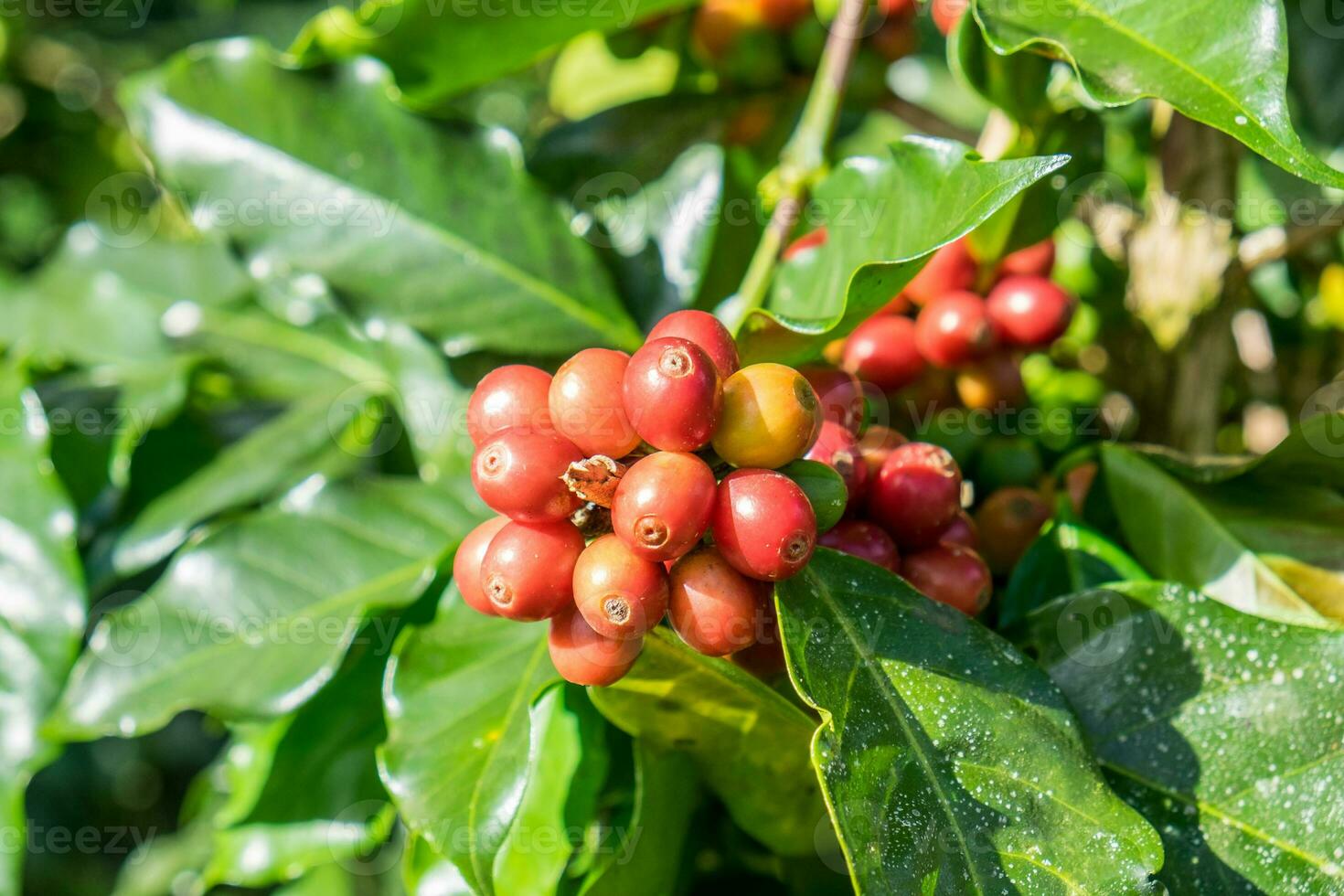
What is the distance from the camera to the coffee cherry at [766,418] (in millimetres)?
857

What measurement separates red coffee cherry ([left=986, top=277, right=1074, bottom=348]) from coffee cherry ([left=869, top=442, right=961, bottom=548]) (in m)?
0.35

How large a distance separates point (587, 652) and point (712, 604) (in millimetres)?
108

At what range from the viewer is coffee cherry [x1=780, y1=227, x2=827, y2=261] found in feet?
3.98

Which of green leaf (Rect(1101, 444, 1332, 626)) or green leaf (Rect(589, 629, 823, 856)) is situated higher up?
green leaf (Rect(1101, 444, 1332, 626))

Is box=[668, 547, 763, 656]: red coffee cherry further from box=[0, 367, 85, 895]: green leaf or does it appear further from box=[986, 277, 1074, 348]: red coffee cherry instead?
box=[0, 367, 85, 895]: green leaf

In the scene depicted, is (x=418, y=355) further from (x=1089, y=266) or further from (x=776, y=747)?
(x=1089, y=266)

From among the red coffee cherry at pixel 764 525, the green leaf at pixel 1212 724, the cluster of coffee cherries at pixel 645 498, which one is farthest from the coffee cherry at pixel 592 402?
the green leaf at pixel 1212 724

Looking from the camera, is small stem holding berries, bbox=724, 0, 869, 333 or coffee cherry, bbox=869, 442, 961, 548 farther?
small stem holding berries, bbox=724, 0, 869, 333

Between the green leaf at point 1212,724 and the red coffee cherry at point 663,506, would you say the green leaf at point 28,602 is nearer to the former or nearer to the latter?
the red coffee cherry at point 663,506

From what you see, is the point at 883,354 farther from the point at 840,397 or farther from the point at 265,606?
the point at 265,606

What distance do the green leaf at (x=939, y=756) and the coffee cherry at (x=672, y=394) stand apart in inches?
5.9

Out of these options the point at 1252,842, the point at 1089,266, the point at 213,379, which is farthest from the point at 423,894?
the point at 1089,266

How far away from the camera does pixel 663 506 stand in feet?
2.66

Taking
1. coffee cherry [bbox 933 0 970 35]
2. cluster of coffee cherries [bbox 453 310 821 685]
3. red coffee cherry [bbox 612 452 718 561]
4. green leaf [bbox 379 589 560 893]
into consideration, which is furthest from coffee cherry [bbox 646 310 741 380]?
coffee cherry [bbox 933 0 970 35]
